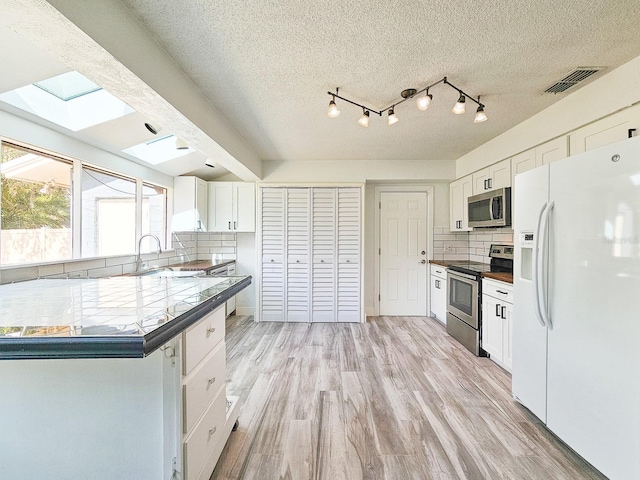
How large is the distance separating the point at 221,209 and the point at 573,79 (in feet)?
13.3

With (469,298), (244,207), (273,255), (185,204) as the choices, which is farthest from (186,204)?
(469,298)

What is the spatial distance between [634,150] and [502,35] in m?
0.87

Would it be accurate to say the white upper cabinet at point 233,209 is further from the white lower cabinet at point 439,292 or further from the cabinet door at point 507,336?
the cabinet door at point 507,336

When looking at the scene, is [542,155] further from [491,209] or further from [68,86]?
[68,86]

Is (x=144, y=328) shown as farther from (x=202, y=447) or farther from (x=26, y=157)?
(x=26, y=157)

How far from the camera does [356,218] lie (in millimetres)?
4164

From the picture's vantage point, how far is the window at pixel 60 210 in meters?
1.93

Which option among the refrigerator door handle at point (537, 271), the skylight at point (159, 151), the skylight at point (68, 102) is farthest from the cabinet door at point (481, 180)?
the skylight at point (68, 102)

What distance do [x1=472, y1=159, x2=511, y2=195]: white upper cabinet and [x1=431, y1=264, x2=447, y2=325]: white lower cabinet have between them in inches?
45.4

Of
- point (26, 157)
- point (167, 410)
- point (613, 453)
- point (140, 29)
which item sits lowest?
point (613, 453)

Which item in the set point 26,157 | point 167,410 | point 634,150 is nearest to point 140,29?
point 26,157

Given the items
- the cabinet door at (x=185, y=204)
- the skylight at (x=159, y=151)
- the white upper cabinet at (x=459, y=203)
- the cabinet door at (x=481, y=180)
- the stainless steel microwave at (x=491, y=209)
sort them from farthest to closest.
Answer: the cabinet door at (x=185, y=204) < the white upper cabinet at (x=459, y=203) < the cabinet door at (x=481, y=180) < the skylight at (x=159, y=151) < the stainless steel microwave at (x=491, y=209)

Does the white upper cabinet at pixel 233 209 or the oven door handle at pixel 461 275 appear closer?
the oven door handle at pixel 461 275

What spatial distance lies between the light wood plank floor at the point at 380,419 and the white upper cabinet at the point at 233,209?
1.83 metres
